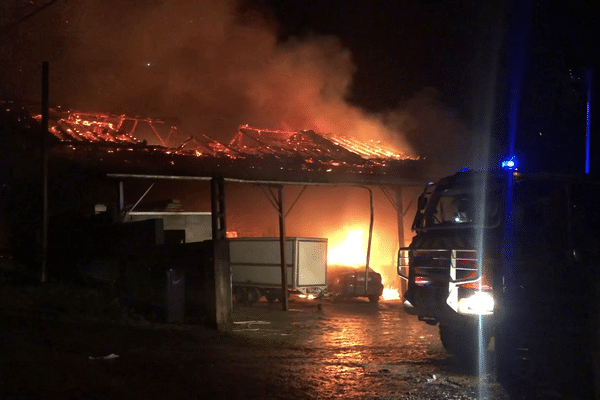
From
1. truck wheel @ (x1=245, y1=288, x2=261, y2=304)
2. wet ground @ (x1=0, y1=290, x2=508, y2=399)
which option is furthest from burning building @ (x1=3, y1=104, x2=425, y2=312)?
wet ground @ (x1=0, y1=290, x2=508, y2=399)

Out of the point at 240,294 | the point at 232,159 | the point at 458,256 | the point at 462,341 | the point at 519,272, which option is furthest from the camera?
the point at 240,294

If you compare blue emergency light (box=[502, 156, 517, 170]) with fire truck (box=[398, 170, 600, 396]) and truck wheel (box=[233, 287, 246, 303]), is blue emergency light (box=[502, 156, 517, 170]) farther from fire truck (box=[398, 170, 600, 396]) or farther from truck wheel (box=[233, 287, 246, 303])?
truck wheel (box=[233, 287, 246, 303])

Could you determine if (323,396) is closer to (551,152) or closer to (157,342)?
(157,342)

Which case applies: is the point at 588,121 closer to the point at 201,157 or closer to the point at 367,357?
the point at 367,357

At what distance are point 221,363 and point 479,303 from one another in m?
3.36

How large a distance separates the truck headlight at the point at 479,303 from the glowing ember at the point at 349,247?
54.1 ft

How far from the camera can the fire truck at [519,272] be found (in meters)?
6.26

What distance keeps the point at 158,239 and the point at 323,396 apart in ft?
25.6

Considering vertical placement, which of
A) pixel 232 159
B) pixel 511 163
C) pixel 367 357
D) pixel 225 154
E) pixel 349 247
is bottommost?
pixel 367 357

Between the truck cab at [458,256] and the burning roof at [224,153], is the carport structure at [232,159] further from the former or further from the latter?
the truck cab at [458,256]

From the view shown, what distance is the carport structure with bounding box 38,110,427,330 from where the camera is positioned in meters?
16.3

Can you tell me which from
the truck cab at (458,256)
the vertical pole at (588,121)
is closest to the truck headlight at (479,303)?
the truck cab at (458,256)

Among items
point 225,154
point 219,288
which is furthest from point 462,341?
point 225,154

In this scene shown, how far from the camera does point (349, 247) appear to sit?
78.9ft
